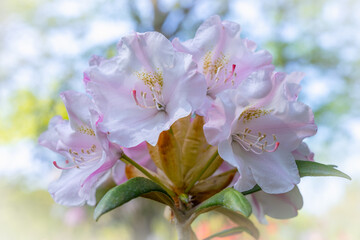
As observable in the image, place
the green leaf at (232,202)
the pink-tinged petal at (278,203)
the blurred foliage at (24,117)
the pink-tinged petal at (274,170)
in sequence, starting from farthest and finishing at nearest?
the blurred foliage at (24,117)
the pink-tinged petal at (278,203)
the pink-tinged petal at (274,170)
the green leaf at (232,202)

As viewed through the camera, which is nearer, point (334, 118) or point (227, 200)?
point (227, 200)

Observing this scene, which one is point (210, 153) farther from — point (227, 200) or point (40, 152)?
point (40, 152)

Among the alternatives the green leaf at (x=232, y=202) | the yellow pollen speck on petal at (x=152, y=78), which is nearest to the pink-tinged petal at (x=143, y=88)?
the yellow pollen speck on petal at (x=152, y=78)

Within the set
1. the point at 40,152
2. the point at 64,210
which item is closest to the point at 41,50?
the point at 40,152

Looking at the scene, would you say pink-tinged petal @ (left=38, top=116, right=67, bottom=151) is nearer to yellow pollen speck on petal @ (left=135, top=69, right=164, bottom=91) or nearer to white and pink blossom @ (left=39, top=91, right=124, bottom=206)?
white and pink blossom @ (left=39, top=91, right=124, bottom=206)

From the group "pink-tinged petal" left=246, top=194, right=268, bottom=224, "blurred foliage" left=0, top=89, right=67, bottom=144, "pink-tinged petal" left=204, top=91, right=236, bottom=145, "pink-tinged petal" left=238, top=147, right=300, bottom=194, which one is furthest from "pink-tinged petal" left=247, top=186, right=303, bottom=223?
"blurred foliage" left=0, top=89, right=67, bottom=144

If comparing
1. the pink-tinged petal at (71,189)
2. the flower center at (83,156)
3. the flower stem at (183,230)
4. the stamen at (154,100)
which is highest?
the stamen at (154,100)

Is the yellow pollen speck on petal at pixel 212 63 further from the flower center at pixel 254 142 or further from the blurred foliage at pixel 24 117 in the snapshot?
the blurred foliage at pixel 24 117
